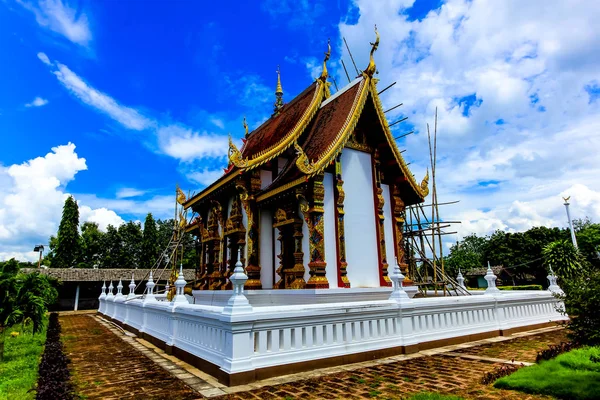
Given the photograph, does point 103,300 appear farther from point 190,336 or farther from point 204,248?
point 190,336

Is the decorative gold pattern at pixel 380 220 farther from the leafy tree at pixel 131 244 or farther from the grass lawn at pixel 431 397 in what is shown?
the leafy tree at pixel 131 244

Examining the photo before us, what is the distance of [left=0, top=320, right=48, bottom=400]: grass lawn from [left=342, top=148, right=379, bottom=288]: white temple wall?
6.63m

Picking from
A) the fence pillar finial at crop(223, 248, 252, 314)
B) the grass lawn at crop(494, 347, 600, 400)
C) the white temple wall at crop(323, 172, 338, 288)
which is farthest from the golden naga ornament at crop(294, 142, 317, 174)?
the grass lawn at crop(494, 347, 600, 400)

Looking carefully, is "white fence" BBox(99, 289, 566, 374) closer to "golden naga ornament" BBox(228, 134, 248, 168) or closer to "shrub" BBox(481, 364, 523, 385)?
"shrub" BBox(481, 364, 523, 385)

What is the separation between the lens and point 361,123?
441 inches

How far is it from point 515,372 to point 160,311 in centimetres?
692

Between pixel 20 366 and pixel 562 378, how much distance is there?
876 centimetres

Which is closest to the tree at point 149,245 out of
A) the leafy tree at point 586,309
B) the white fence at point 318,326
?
the white fence at point 318,326

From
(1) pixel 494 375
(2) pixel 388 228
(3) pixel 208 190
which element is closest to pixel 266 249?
(3) pixel 208 190

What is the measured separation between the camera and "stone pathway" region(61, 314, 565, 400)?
4703mm

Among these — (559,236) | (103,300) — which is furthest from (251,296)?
(559,236)

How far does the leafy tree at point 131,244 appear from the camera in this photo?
138 feet

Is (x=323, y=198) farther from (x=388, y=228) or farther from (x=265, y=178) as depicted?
(x=265, y=178)

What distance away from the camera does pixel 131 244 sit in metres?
42.9
